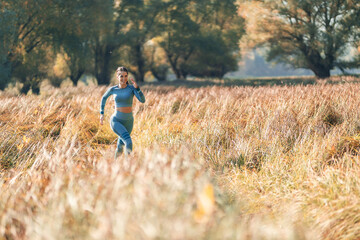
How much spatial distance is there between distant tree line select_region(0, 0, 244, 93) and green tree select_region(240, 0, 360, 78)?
4860 mm

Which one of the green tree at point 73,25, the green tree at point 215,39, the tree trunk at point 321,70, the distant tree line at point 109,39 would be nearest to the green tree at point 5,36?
the distant tree line at point 109,39

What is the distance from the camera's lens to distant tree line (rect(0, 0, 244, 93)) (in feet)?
49.5

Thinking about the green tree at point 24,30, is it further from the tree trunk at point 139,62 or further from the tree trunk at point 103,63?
the tree trunk at point 139,62

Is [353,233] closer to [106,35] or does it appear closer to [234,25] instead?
[106,35]

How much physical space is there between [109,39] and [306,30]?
14393mm

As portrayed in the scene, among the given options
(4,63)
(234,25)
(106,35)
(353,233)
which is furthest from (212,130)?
(234,25)

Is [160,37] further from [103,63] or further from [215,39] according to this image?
[103,63]

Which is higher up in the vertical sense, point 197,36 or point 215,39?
point 197,36

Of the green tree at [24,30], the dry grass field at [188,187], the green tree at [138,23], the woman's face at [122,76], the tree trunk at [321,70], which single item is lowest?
the dry grass field at [188,187]

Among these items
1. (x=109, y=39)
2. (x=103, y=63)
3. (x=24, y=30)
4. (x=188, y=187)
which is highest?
(x=109, y=39)

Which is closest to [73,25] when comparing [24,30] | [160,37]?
[24,30]

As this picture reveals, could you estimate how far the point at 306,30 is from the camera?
21.0m

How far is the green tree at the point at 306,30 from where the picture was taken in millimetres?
20172

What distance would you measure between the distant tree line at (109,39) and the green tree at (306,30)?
15.9 ft
